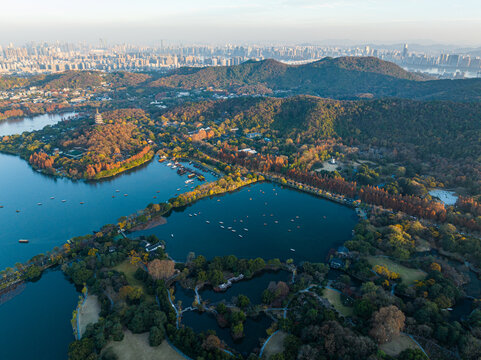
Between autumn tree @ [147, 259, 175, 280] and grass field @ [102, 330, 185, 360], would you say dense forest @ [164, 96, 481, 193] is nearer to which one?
autumn tree @ [147, 259, 175, 280]

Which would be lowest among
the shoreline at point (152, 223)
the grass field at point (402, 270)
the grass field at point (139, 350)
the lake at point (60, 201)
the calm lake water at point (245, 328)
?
the lake at point (60, 201)

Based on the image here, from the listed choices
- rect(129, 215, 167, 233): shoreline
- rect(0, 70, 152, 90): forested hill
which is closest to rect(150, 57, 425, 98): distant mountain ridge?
rect(0, 70, 152, 90): forested hill

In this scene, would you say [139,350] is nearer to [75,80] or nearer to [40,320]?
[40,320]

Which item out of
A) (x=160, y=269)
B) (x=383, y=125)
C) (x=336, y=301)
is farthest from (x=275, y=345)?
(x=383, y=125)

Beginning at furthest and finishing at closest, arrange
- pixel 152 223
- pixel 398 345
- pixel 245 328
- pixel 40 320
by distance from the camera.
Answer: pixel 152 223 < pixel 40 320 < pixel 245 328 < pixel 398 345

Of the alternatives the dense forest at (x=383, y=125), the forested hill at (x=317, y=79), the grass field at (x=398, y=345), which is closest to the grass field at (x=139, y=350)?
the grass field at (x=398, y=345)

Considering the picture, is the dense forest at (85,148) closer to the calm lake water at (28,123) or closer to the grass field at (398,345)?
the calm lake water at (28,123)
